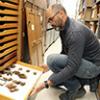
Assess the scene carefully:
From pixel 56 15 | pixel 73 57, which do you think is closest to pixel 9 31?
pixel 56 15

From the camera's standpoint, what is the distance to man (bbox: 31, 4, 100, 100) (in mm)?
1606

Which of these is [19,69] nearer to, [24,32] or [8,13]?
[24,32]

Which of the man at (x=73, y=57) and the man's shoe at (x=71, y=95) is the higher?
the man at (x=73, y=57)

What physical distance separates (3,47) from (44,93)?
0.70 meters

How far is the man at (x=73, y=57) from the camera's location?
5.27 ft

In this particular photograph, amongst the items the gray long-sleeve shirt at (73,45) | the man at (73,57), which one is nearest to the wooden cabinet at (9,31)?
the man at (73,57)

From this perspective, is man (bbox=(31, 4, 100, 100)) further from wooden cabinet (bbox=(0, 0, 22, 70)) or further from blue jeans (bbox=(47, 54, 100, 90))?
wooden cabinet (bbox=(0, 0, 22, 70))

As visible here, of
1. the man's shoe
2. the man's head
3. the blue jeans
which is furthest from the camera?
the man's shoe

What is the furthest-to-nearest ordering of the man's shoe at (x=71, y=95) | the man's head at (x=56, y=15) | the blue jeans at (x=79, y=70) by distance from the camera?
the man's shoe at (x=71, y=95) < the blue jeans at (x=79, y=70) < the man's head at (x=56, y=15)

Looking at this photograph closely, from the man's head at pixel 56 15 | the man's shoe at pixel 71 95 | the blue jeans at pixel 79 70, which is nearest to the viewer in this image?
the man's head at pixel 56 15

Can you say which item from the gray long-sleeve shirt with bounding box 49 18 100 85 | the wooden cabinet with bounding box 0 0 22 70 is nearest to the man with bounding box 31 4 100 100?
the gray long-sleeve shirt with bounding box 49 18 100 85

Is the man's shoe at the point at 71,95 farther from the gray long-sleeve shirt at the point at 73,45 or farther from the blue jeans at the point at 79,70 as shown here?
the gray long-sleeve shirt at the point at 73,45

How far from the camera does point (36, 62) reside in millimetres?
3049

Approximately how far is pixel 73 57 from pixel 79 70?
0.99ft
